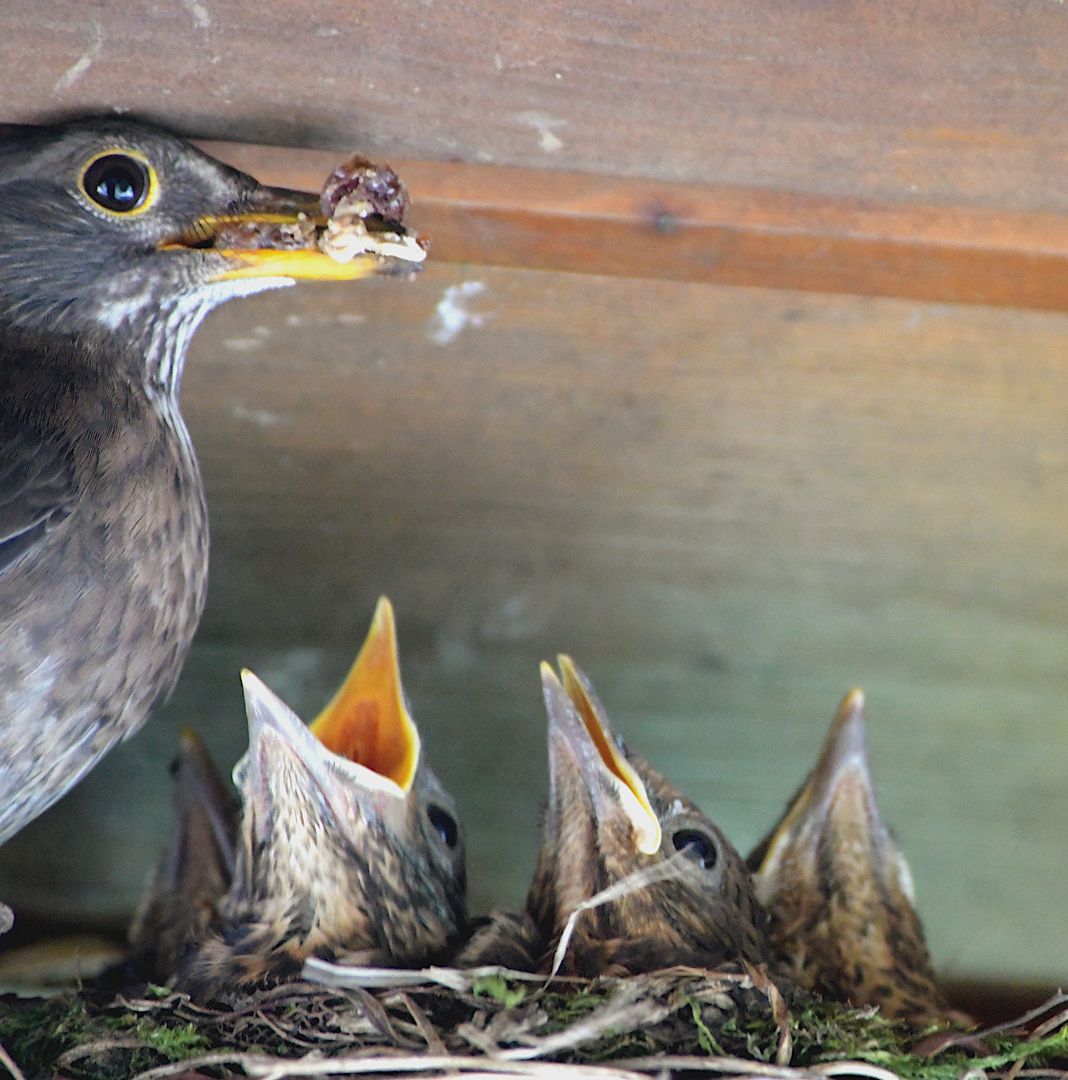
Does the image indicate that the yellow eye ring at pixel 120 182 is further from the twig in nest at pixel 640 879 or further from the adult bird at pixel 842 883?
the adult bird at pixel 842 883

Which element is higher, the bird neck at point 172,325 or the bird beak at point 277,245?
the bird beak at point 277,245

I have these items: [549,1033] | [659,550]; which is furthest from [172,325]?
[549,1033]

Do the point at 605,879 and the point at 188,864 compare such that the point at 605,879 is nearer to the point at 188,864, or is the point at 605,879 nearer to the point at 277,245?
the point at 188,864

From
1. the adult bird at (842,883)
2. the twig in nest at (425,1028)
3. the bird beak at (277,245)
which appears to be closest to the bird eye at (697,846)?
the adult bird at (842,883)

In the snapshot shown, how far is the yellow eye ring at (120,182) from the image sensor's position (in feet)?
5.44

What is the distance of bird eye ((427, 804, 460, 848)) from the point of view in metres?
2.04

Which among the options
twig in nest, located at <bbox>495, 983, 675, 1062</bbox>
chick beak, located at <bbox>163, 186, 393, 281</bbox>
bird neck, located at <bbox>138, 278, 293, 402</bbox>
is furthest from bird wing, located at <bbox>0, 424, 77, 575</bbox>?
twig in nest, located at <bbox>495, 983, 675, 1062</bbox>

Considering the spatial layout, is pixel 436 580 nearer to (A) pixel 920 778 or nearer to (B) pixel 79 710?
(B) pixel 79 710

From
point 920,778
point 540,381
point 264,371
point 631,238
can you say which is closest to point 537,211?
point 631,238

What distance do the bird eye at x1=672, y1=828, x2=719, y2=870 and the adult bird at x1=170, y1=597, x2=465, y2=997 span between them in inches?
14.4

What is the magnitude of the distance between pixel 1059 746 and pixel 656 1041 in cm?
126

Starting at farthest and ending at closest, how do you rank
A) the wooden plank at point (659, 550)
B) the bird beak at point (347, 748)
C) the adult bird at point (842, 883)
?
the adult bird at point (842, 883) → the wooden plank at point (659, 550) → the bird beak at point (347, 748)

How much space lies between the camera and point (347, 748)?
2.08 meters

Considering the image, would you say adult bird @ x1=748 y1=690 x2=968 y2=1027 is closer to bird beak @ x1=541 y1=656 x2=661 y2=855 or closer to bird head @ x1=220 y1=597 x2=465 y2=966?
bird beak @ x1=541 y1=656 x2=661 y2=855
